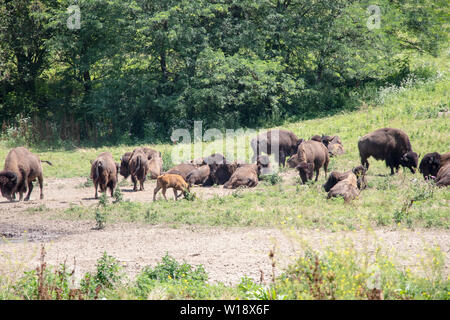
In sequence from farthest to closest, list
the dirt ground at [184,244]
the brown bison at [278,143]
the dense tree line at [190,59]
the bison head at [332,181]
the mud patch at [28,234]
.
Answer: the dense tree line at [190,59] < the brown bison at [278,143] < the bison head at [332,181] < the mud patch at [28,234] < the dirt ground at [184,244]

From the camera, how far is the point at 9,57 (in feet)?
103

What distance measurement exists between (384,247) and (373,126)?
1516 centimetres

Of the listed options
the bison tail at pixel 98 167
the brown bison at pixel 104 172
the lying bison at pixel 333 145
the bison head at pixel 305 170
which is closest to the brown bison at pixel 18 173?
the brown bison at pixel 104 172

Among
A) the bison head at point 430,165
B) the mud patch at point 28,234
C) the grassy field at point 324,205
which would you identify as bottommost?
the mud patch at point 28,234

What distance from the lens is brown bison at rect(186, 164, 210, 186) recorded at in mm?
18355

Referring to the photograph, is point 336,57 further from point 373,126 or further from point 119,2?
point 119,2

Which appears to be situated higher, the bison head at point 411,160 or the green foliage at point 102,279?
the bison head at point 411,160

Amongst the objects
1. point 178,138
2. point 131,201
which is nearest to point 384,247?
point 131,201

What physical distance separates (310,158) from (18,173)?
342 inches

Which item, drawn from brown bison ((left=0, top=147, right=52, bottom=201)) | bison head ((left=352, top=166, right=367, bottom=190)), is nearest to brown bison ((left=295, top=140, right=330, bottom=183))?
bison head ((left=352, top=166, right=367, bottom=190))

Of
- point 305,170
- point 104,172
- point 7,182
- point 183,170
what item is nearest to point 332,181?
point 305,170

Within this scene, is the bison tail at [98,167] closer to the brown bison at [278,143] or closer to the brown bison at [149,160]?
the brown bison at [149,160]

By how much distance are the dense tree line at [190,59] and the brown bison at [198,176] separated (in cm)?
1022

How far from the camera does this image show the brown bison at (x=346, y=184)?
551 inches
